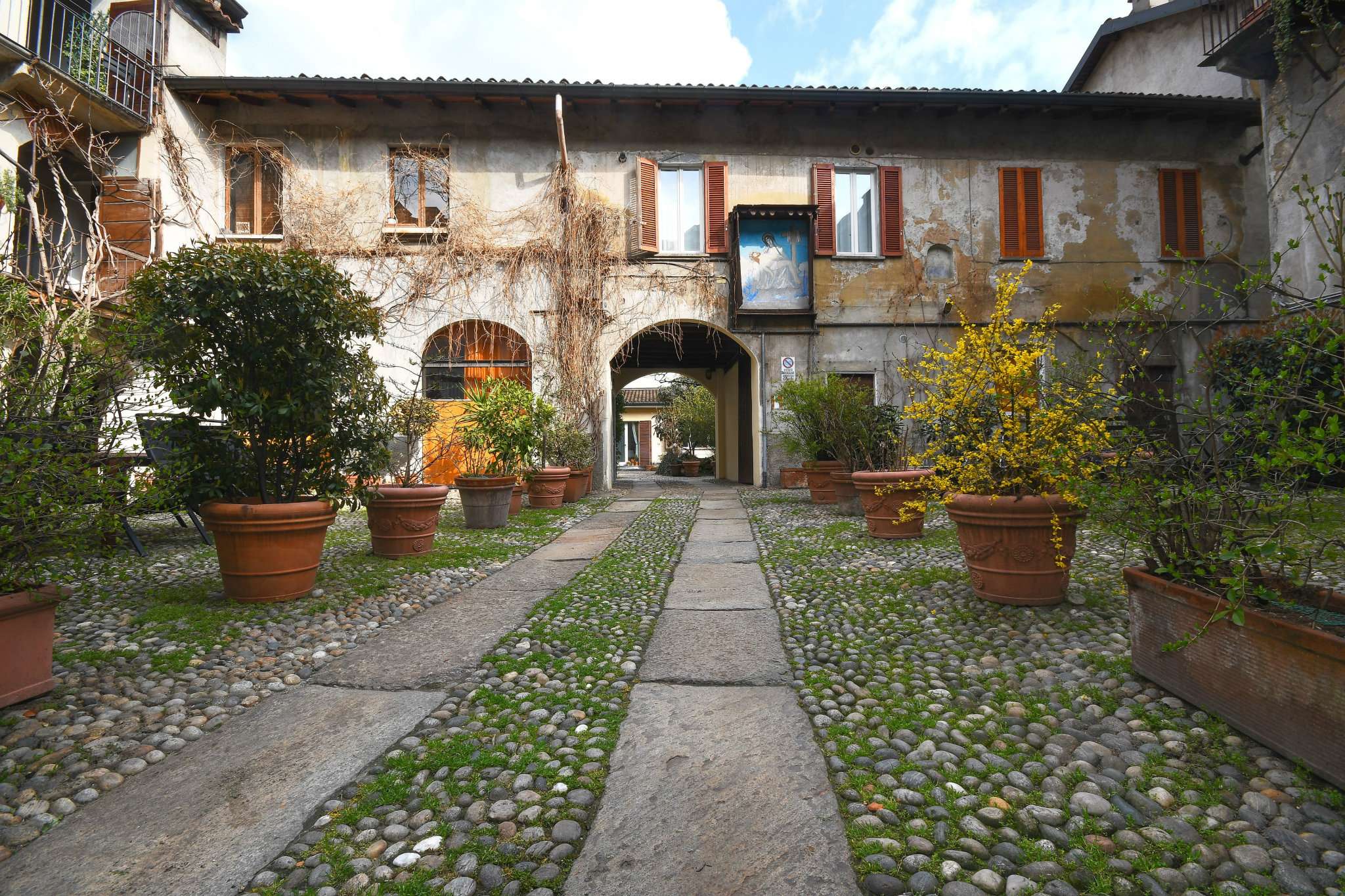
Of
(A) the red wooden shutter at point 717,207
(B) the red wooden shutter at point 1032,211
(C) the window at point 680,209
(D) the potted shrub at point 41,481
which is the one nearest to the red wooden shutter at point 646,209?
(C) the window at point 680,209

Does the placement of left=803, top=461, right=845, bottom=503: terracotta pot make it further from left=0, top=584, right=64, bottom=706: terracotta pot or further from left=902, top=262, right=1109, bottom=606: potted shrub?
left=0, top=584, right=64, bottom=706: terracotta pot

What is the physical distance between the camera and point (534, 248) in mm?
Answer: 9992

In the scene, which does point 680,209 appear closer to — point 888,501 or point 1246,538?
point 888,501

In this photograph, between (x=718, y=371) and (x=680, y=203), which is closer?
(x=680, y=203)

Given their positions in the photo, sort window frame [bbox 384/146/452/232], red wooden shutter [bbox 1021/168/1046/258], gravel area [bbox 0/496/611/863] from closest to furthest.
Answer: gravel area [bbox 0/496/611/863], window frame [bbox 384/146/452/232], red wooden shutter [bbox 1021/168/1046/258]

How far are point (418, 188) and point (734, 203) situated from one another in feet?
16.5

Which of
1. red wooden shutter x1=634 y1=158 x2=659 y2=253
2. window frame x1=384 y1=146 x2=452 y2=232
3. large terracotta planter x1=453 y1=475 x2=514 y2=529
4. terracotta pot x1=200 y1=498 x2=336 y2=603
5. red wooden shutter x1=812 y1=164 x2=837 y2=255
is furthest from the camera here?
red wooden shutter x1=812 y1=164 x2=837 y2=255

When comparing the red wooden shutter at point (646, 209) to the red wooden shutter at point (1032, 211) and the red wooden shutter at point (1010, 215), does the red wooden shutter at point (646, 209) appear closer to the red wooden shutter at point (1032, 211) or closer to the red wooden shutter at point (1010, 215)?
the red wooden shutter at point (1010, 215)

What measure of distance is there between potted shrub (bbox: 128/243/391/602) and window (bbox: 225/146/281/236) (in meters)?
7.97

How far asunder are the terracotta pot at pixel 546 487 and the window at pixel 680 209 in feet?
15.2

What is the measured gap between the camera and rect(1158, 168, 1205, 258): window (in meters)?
10.5

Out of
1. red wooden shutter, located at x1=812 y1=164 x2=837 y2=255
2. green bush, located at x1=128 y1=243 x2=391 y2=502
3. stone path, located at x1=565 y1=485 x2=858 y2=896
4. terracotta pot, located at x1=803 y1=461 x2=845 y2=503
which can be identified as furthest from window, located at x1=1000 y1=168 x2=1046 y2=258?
green bush, located at x1=128 y1=243 x2=391 y2=502

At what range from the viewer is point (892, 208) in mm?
10305

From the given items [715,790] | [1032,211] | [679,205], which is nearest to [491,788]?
[715,790]
